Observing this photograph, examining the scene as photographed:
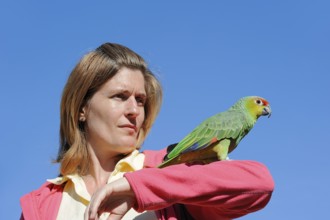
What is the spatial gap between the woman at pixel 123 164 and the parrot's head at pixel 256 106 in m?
0.77

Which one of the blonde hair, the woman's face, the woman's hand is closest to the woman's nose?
the woman's face

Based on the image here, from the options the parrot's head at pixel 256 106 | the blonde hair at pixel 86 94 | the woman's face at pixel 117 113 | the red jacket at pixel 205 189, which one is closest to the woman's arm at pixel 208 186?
the red jacket at pixel 205 189

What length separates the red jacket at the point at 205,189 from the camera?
1989 mm

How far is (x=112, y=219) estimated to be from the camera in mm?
1866

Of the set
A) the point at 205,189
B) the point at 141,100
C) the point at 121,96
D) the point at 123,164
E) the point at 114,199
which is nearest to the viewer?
the point at 114,199

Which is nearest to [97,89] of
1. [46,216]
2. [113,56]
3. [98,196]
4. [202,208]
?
[113,56]

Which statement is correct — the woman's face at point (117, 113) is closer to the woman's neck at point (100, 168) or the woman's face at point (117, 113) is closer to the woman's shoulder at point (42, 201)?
the woman's neck at point (100, 168)

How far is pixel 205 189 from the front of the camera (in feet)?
6.97

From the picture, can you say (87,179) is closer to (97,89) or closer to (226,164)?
(97,89)

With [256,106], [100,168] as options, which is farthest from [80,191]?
[256,106]

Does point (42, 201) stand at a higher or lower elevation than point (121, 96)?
lower

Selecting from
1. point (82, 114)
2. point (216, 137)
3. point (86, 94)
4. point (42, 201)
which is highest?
point (86, 94)

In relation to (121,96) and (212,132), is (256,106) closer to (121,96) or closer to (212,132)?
(212,132)

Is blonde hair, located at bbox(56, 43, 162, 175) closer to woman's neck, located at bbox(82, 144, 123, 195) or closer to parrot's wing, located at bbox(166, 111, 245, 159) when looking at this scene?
woman's neck, located at bbox(82, 144, 123, 195)
